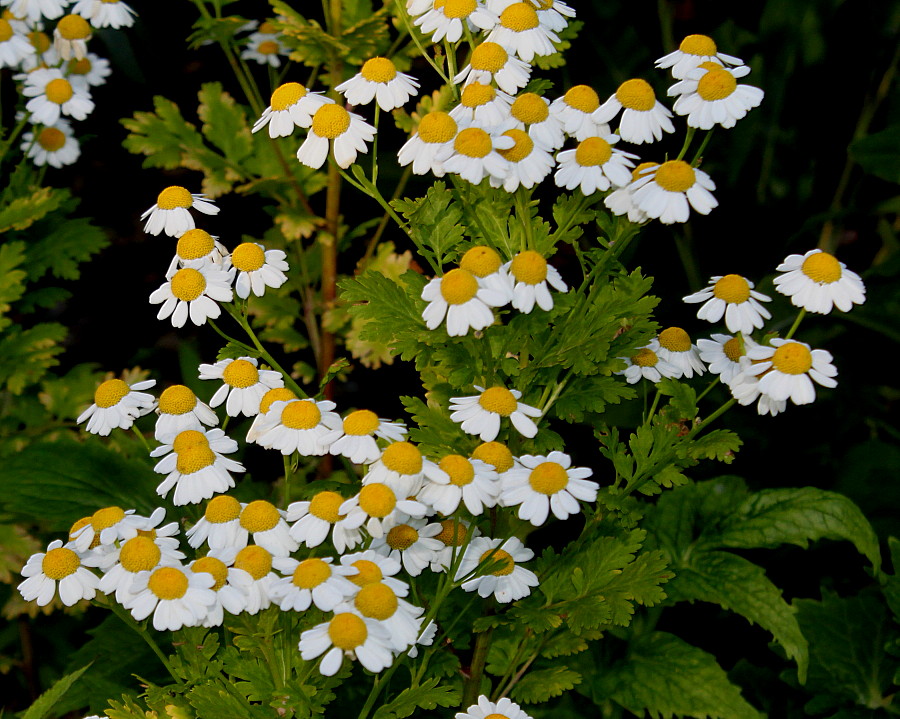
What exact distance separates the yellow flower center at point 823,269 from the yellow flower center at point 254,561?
0.60 metres

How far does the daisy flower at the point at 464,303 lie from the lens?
2.81 ft

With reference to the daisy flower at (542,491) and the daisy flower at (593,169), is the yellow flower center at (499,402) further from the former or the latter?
the daisy flower at (593,169)

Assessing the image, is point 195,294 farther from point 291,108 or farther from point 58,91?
point 58,91

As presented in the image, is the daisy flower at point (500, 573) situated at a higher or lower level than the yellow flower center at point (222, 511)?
lower

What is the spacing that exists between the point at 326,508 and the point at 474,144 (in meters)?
0.35

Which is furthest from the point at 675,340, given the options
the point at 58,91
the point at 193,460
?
the point at 58,91

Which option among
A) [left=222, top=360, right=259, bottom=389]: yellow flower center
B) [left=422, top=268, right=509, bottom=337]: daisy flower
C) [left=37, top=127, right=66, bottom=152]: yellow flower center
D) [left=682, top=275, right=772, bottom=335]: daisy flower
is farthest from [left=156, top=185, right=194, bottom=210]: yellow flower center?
[left=37, top=127, right=66, bottom=152]: yellow flower center

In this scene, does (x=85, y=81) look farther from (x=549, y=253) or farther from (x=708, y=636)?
(x=708, y=636)

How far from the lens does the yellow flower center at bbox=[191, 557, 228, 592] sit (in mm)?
821

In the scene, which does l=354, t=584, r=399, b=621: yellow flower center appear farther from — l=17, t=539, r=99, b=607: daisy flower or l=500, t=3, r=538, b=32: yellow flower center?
l=500, t=3, r=538, b=32: yellow flower center

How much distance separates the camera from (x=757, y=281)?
77.0 inches

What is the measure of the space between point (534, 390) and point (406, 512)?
31 centimetres

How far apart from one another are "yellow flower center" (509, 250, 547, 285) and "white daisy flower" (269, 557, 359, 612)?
306 mm

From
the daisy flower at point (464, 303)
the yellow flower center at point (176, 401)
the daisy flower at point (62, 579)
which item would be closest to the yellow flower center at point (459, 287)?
the daisy flower at point (464, 303)
